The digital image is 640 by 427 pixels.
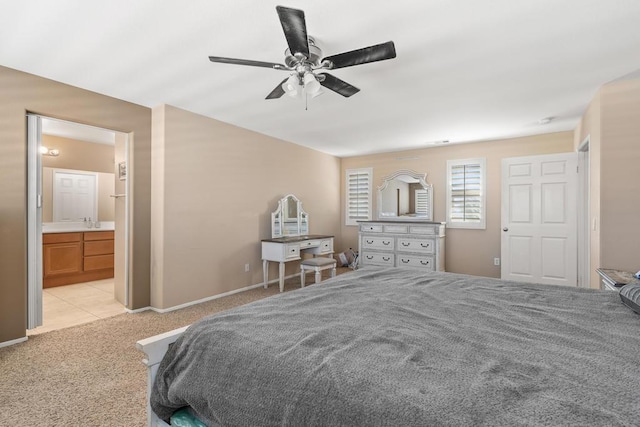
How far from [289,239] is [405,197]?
96.9 inches

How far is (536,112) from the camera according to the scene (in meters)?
3.70

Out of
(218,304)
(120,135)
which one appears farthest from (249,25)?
(218,304)

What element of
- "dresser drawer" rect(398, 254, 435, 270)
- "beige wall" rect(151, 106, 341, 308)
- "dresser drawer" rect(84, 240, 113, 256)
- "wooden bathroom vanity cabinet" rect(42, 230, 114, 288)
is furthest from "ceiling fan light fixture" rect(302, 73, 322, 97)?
"dresser drawer" rect(84, 240, 113, 256)

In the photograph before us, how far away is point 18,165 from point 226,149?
209 cm

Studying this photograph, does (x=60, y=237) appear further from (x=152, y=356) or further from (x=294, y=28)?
(x=294, y=28)

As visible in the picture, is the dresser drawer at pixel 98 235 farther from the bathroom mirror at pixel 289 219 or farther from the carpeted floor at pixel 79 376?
the bathroom mirror at pixel 289 219

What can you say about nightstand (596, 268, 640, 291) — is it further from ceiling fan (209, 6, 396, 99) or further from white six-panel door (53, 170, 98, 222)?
white six-panel door (53, 170, 98, 222)

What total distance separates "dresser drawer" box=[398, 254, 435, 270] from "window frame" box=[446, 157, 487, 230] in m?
0.89

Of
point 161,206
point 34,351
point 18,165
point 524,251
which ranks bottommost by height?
point 34,351

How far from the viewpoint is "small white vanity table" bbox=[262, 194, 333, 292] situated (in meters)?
4.45

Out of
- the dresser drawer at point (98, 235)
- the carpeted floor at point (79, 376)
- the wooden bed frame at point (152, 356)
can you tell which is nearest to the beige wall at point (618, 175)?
the wooden bed frame at point (152, 356)

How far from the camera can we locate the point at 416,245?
5008 mm

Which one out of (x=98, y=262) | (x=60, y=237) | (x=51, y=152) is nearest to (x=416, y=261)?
(x=98, y=262)

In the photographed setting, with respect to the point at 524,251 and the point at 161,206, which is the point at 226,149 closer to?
the point at 161,206
